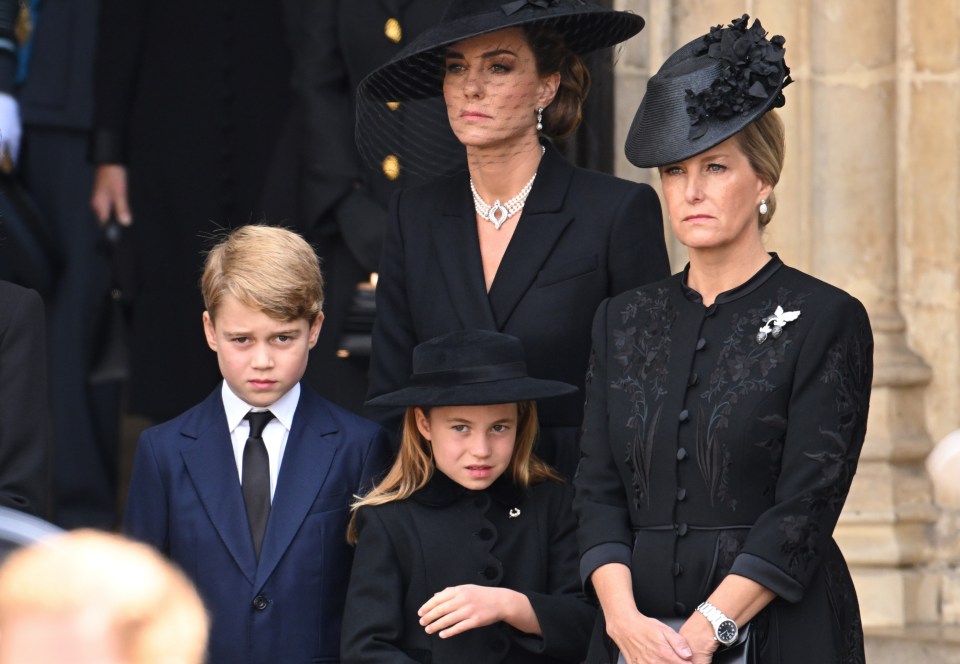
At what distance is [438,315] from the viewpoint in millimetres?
3367

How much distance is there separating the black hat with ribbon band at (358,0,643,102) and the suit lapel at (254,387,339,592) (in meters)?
0.79

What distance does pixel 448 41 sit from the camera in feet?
10.5

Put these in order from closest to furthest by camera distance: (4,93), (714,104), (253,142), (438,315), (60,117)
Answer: (714,104)
(438,315)
(4,93)
(60,117)
(253,142)

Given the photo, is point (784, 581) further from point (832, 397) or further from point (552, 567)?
point (552, 567)

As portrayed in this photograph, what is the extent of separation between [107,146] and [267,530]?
3025 mm

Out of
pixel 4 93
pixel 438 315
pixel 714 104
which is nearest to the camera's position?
pixel 714 104

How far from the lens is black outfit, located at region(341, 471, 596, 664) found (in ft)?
9.87

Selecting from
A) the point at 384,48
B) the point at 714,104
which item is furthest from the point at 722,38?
the point at 384,48

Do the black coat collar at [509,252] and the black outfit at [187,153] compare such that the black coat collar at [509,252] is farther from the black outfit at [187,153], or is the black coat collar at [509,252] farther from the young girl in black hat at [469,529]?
the black outfit at [187,153]

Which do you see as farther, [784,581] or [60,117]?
[60,117]

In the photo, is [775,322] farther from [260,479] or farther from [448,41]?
[260,479]

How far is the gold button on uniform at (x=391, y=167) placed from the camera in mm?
4477

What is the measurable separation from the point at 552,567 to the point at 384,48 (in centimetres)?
236

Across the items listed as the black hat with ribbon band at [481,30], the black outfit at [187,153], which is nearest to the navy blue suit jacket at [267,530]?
the black hat with ribbon band at [481,30]
